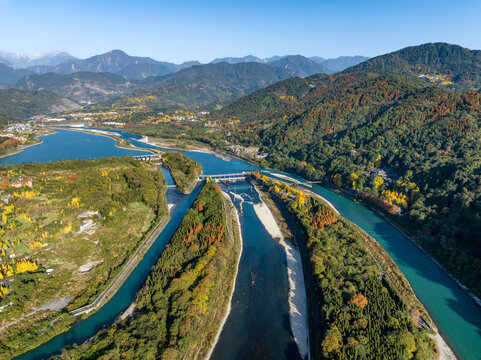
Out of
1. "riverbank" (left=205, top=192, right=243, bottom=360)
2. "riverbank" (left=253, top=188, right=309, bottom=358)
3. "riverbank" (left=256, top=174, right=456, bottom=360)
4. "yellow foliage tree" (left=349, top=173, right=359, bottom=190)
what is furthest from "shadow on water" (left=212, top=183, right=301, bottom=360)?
"yellow foliage tree" (left=349, top=173, right=359, bottom=190)

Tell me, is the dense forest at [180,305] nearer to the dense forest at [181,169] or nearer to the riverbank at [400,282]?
the riverbank at [400,282]

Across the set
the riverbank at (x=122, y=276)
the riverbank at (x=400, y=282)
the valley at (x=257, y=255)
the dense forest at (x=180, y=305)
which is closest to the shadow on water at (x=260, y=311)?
the valley at (x=257, y=255)

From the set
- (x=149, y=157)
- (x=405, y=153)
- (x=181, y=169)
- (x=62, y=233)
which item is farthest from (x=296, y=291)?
(x=149, y=157)

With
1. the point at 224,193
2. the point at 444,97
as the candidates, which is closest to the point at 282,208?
the point at 224,193

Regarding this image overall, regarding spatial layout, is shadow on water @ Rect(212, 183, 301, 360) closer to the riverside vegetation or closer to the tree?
the tree

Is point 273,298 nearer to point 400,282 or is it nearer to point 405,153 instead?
point 400,282

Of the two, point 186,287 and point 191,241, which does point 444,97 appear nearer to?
point 191,241
